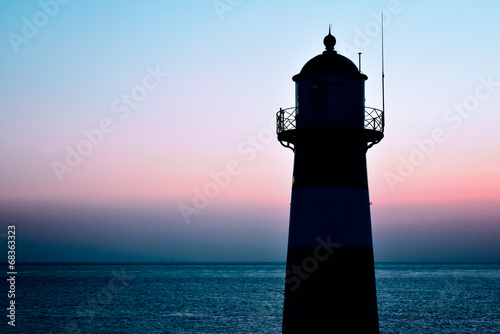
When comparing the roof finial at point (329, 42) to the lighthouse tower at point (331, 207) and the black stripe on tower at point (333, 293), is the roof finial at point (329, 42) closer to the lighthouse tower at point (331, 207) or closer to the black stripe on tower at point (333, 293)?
the lighthouse tower at point (331, 207)

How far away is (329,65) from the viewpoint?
1461cm

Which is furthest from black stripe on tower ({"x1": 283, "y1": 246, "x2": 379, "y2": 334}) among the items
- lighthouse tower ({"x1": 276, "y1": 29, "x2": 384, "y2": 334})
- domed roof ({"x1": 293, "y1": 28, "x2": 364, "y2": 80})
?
domed roof ({"x1": 293, "y1": 28, "x2": 364, "y2": 80})

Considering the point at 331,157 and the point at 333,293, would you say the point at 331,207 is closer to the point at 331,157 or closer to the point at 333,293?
the point at 331,157

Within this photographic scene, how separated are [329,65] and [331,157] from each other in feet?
7.91

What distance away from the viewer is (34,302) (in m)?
66.3

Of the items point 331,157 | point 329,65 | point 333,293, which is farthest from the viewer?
point 329,65

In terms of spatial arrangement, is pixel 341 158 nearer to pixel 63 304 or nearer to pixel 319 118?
pixel 319 118

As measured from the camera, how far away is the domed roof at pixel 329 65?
1456 cm

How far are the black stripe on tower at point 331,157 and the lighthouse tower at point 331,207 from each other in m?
0.03

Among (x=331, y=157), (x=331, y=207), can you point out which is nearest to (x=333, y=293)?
(x=331, y=207)

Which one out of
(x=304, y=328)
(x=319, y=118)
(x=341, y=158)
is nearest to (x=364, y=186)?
(x=341, y=158)

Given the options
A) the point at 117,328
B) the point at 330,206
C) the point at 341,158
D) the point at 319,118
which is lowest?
the point at 117,328

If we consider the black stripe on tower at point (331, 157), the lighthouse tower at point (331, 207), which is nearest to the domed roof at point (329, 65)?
the lighthouse tower at point (331, 207)

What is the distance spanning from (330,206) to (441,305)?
5644 cm
